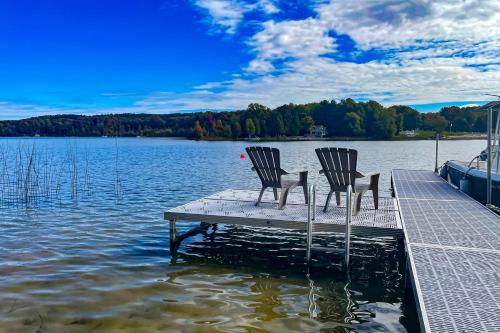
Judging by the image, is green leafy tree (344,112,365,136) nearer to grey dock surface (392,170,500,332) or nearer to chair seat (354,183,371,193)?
grey dock surface (392,170,500,332)

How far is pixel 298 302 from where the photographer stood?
4715mm

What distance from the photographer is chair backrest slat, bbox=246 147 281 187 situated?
6969 millimetres

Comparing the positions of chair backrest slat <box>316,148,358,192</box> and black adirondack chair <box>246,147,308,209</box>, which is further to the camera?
black adirondack chair <box>246,147,308,209</box>

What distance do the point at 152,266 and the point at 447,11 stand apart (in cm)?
1247

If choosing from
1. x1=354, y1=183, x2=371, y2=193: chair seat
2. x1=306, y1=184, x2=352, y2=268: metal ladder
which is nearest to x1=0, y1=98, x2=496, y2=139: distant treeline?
x1=354, y1=183, x2=371, y2=193: chair seat

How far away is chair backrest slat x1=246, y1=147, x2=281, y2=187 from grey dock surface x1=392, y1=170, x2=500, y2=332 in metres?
2.05

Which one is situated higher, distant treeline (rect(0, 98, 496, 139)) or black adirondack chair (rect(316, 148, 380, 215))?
distant treeline (rect(0, 98, 496, 139))

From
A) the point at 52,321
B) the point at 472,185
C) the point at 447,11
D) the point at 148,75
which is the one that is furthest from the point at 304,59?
the point at 148,75

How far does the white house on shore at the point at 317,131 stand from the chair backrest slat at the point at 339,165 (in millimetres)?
85718

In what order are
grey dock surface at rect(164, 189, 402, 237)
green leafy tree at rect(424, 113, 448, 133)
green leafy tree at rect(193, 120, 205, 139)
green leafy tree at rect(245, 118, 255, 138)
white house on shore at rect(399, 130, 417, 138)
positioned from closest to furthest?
grey dock surface at rect(164, 189, 402, 237) → green leafy tree at rect(424, 113, 448, 133) → white house on shore at rect(399, 130, 417, 138) → green leafy tree at rect(193, 120, 205, 139) → green leafy tree at rect(245, 118, 255, 138)

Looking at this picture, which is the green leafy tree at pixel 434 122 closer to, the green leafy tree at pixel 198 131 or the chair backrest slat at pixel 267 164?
the green leafy tree at pixel 198 131

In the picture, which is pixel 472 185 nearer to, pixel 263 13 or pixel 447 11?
pixel 447 11

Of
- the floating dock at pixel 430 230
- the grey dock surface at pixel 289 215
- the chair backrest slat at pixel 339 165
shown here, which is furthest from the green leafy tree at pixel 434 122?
the chair backrest slat at pixel 339 165

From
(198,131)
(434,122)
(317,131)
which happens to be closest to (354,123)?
(317,131)
